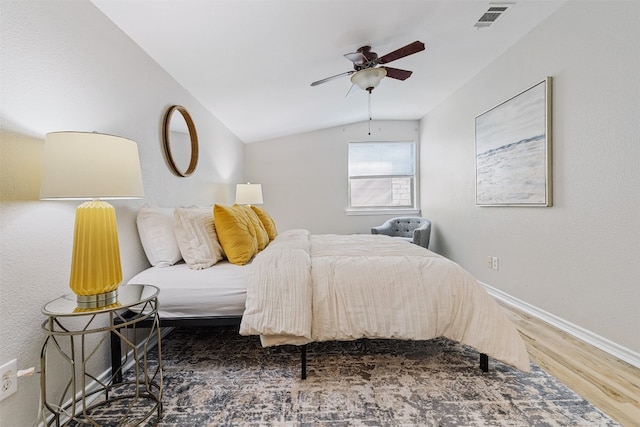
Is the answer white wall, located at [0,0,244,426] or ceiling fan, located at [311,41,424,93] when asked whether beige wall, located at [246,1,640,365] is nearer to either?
ceiling fan, located at [311,41,424,93]

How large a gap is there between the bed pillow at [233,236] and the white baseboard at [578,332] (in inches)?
96.9

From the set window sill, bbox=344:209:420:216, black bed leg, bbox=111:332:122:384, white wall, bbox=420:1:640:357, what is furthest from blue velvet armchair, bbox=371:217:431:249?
black bed leg, bbox=111:332:122:384

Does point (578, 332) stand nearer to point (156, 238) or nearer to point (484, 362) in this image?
point (484, 362)

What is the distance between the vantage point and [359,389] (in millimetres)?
1582

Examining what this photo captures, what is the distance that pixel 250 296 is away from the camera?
166cm

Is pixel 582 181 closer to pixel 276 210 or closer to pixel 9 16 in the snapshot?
pixel 9 16

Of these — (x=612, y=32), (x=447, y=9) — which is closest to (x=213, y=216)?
(x=447, y=9)

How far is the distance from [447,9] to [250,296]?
8.30 ft

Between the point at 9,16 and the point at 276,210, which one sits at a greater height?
the point at 9,16

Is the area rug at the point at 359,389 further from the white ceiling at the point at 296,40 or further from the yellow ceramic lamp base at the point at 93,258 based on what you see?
the white ceiling at the point at 296,40

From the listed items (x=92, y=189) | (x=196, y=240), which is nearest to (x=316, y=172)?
(x=196, y=240)

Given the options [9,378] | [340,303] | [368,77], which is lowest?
[9,378]

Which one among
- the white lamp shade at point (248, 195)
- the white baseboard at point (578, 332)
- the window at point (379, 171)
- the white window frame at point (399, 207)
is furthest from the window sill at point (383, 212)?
the white baseboard at point (578, 332)

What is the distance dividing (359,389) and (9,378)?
60.1 inches
